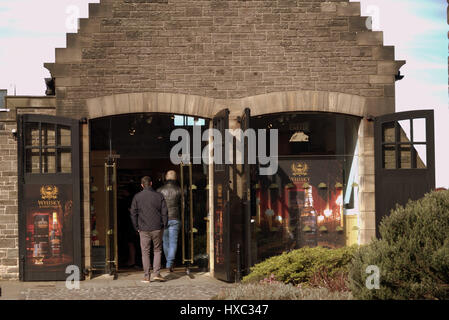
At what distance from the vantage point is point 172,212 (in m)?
15.2

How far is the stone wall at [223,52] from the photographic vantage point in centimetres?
1490

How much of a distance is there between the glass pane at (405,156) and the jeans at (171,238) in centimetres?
443

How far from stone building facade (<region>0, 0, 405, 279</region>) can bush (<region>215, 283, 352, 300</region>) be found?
5.27 m

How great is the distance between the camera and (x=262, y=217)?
50.5 feet

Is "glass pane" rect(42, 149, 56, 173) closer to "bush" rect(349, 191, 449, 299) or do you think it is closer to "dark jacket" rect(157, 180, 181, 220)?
"dark jacket" rect(157, 180, 181, 220)

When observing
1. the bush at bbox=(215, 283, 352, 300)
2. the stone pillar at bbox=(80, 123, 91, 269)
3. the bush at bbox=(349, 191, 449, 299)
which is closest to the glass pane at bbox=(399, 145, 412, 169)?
the bush at bbox=(215, 283, 352, 300)

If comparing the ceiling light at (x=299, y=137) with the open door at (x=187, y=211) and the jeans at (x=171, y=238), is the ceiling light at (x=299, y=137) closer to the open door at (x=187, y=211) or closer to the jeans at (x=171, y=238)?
the open door at (x=187, y=211)

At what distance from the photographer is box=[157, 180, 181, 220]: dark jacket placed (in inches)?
598

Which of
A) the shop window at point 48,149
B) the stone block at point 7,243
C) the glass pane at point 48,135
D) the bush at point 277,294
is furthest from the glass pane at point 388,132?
the stone block at point 7,243
